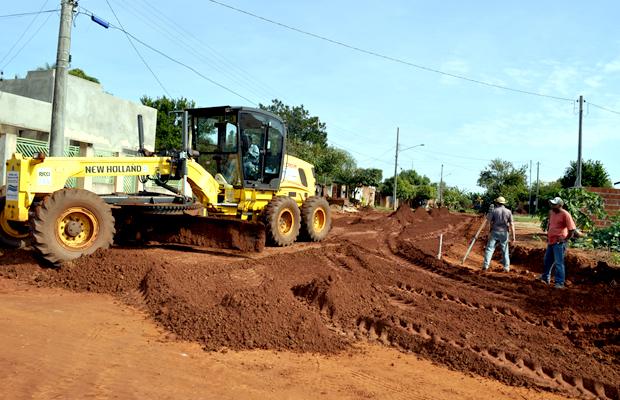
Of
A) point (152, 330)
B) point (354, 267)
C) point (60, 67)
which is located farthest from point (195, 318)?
point (60, 67)

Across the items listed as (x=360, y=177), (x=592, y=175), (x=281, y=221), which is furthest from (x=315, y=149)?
(x=281, y=221)

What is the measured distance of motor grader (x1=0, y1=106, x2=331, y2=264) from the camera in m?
7.05

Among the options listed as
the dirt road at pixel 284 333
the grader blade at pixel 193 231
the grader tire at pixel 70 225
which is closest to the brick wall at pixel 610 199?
the dirt road at pixel 284 333

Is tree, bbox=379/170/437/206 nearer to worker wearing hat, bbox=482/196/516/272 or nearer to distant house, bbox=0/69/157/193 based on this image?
distant house, bbox=0/69/157/193

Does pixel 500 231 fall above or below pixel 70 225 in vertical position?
above

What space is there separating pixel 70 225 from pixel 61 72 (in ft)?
20.1

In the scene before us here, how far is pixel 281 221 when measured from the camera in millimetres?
11320

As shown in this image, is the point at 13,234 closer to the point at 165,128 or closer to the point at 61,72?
the point at 61,72

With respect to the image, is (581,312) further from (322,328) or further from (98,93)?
(98,93)

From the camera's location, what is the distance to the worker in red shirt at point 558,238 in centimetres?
875

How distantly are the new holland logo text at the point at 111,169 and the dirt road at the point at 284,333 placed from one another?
150 cm

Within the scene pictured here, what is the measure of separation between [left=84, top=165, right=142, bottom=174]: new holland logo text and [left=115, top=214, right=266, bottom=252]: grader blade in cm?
119

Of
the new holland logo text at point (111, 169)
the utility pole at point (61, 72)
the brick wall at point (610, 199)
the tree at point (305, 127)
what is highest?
the tree at point (305, 127)

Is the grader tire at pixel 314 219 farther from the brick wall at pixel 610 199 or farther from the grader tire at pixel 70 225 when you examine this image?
the brick wall at pixel 610 199
